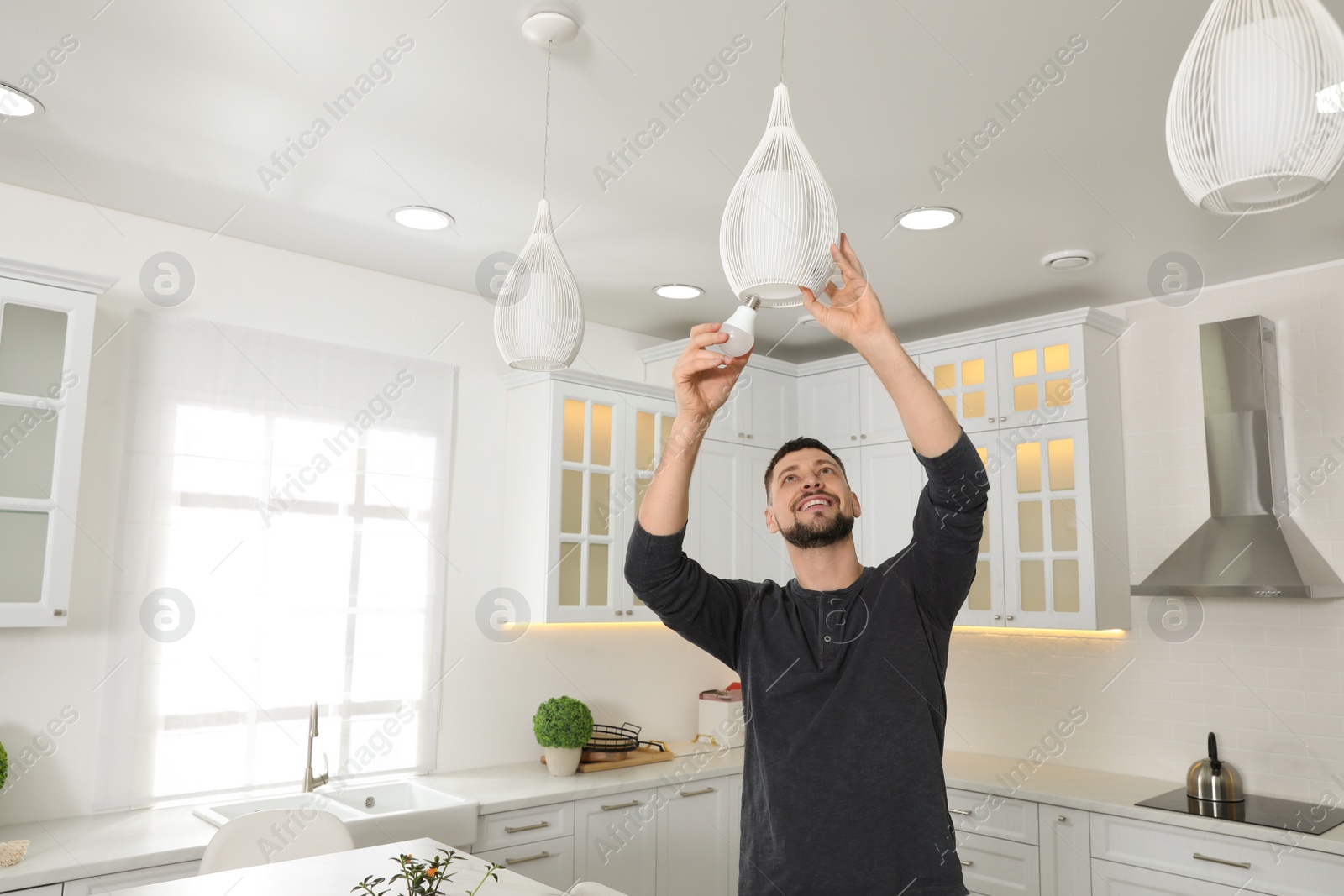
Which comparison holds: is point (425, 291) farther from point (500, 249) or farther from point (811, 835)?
point (811, 835)

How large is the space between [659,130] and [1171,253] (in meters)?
1.94

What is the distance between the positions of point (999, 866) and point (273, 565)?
9.07 feet

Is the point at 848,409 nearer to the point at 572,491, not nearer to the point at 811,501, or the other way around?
the point at 572,491

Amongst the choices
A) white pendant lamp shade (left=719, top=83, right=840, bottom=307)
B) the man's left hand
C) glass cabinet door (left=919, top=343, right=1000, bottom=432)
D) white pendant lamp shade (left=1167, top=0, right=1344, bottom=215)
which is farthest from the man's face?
glass cabinet door (left=919, top=343, right=1000, bottom=432)

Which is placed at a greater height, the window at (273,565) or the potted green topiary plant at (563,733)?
the window at (273,565)

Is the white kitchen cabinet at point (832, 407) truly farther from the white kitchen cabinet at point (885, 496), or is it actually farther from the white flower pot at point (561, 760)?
the white flower pot at point (561, 760)

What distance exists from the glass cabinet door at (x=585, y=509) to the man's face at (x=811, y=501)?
189 centimetres

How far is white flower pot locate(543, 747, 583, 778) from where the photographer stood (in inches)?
138

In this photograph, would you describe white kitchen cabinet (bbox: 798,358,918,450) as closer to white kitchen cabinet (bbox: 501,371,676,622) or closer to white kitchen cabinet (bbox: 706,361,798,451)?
white kitchen cabinet (bbox: 706,361,798,451)

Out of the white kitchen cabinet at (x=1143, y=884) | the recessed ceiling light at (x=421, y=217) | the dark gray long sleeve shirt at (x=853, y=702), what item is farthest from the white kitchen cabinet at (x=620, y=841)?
the recessed ceiling light at (x=421, y=217)

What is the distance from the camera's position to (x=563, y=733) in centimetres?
351

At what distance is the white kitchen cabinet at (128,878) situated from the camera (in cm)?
230

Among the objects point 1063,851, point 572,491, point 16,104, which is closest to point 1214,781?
point 1063,851

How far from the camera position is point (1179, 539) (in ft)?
11.9
